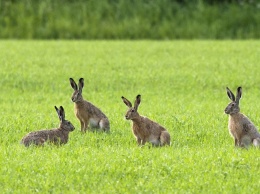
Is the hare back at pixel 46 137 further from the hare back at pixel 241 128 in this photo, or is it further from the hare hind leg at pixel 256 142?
the hare hind leg at pixel 256 142

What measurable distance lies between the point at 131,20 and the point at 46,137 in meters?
20.4

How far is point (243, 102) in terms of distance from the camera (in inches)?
711

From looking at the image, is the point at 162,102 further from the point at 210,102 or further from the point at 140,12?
the point at 140,12

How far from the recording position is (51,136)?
12.4m

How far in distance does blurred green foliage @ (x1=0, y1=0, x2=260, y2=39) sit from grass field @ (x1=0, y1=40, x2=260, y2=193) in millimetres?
2270

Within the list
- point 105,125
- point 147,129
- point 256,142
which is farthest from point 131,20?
point 256,142

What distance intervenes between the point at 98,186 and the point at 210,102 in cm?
886

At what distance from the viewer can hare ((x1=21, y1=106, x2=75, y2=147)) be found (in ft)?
39.9

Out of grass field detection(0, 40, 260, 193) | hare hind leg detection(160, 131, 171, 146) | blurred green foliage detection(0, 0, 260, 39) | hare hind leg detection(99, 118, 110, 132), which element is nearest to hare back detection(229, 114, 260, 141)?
grass field detection(0, 40, 260, 193)

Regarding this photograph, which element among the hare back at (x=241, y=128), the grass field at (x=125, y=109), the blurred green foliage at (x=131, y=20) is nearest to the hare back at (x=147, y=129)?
the grass field at (x=125, y=109)

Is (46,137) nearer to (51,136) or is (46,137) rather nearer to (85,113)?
(51,136)

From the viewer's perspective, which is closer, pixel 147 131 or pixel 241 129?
pixel 241 129

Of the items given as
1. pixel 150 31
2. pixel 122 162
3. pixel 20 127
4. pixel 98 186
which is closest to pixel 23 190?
pixel 98 186

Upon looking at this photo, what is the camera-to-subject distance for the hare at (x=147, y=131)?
40.4ft
